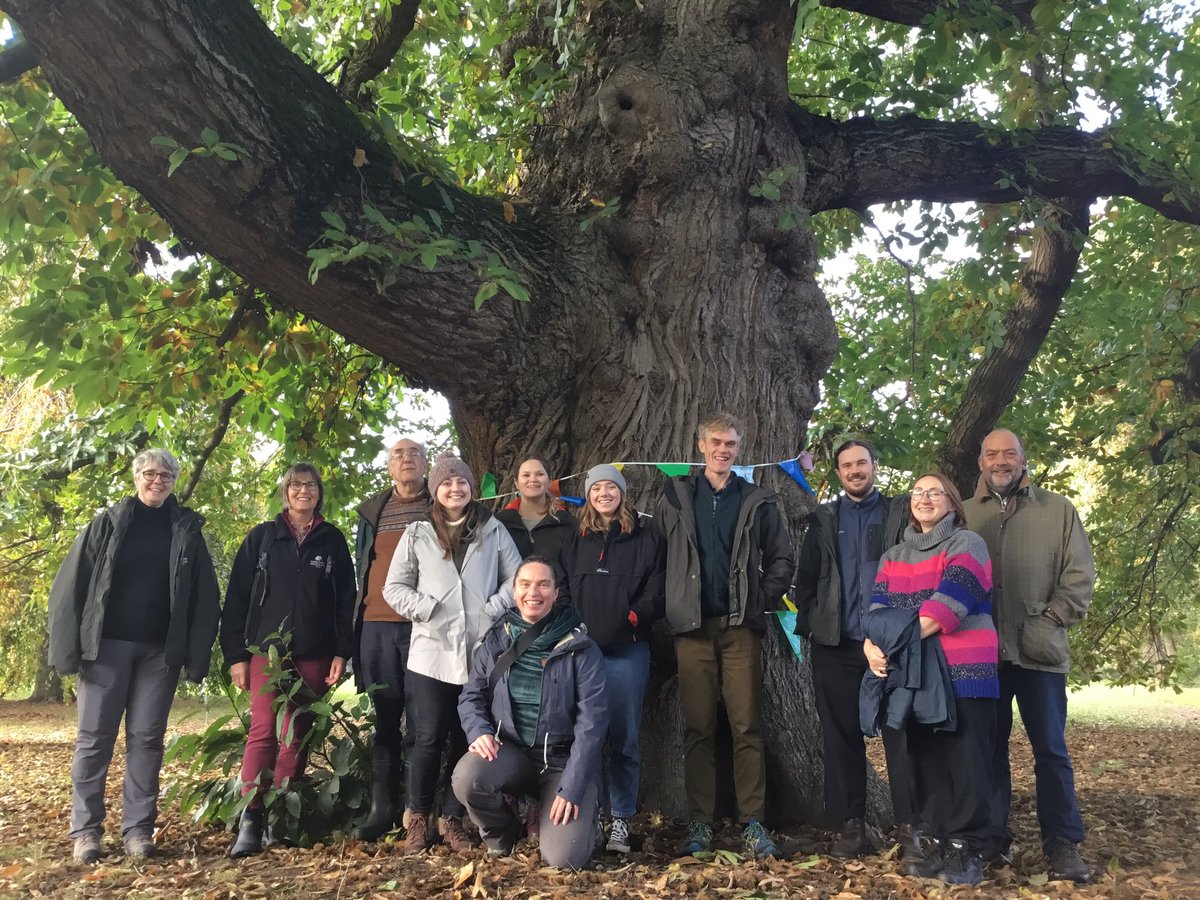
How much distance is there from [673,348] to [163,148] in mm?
2803

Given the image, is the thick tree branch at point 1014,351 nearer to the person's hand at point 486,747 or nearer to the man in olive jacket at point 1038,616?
the man in olive jacket at point 1038,616

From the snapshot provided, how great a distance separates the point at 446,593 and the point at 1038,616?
8.82 feet

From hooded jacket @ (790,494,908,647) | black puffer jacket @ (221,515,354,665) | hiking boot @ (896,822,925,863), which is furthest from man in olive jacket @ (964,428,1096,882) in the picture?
black puffer jacket @ (221,515,354,665)

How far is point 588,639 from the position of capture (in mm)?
4332

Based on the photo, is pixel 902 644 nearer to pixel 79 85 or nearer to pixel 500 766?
pixel 500 766

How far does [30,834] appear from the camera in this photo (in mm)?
5438

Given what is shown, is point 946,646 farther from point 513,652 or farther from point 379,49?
point 379,49

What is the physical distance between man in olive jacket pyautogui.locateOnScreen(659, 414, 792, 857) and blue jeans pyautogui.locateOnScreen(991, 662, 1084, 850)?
3.54ft

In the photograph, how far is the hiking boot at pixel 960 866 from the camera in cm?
396

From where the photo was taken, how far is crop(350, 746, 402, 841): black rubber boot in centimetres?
461

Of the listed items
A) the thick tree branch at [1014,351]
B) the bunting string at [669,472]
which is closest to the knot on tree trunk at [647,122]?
the bunting string at [669,472]

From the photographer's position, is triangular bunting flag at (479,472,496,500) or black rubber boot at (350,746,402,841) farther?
triangular bunting flag at (479,472,496,500)

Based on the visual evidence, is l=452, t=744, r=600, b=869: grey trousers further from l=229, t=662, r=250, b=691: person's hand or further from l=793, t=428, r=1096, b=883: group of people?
l=229, t=662, r=250, b=691: person's hand

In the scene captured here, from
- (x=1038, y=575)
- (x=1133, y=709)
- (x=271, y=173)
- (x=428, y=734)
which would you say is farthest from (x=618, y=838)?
(x=1133, y=709)
